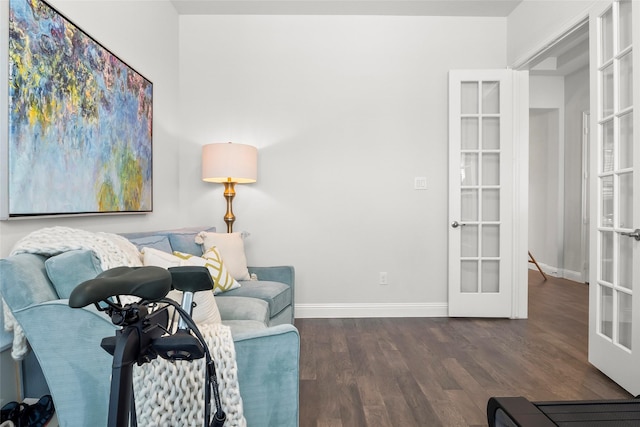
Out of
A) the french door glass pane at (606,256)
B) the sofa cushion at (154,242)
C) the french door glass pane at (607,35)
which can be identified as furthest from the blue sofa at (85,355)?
the french door glass pane at (607,35)

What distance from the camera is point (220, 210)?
3516 millimetres

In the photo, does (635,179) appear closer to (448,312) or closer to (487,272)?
(487,272)

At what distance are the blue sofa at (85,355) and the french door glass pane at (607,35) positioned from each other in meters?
2.40

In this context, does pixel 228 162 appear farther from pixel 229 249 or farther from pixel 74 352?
pixel 74 352

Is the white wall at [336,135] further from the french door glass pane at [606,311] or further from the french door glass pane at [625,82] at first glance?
the french door glass pane at [625,82]

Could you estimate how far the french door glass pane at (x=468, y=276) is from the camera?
3.49m

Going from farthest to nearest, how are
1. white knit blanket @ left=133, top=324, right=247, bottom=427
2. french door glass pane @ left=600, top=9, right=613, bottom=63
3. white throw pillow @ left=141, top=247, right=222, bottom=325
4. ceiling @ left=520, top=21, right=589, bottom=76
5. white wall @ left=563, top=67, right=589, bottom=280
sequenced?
white wall @ left=563, top=67, right=589, bottom=280 < ceiling @ left=520, top=21, right=589, bottom=76 < french door glass pane @ left=600, top=9, right=613, bottom=63 < white throw pillow @ left=141, top=247, right=222, bottom=325 < white knit blanket @ left=133, top=324, right=247, bottom=427

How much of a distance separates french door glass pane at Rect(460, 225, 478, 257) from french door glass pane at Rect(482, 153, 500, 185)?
1.42ft

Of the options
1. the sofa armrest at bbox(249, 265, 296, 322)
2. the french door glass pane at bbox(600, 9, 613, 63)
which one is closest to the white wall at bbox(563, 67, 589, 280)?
the french door glass pane at bbox(600, 9, 613, 63)

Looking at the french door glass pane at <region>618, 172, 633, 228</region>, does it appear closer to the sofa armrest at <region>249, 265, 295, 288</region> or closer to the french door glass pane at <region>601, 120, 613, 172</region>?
the french door glass pane at <region>601, 120, 613, 172</region>

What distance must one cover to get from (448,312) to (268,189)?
1.98 m

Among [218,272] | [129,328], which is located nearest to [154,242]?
[218,272]

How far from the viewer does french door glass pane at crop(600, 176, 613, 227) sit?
221cm

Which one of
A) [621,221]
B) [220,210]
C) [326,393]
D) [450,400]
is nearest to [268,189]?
[220,210]
